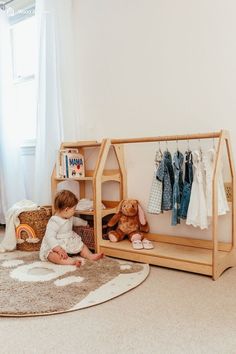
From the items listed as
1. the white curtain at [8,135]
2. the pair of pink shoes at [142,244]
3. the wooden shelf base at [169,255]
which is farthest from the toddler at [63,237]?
the white curtain at [8,135]

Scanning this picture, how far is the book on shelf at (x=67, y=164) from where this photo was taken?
2588 millimetres

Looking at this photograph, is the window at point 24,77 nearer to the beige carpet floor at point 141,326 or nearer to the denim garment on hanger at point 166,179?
the denim garment on hanger at point 166,179

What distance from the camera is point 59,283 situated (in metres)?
1.75

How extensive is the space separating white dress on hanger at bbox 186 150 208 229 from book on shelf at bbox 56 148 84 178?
1026 millimetres

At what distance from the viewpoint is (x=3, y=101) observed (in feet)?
10.3

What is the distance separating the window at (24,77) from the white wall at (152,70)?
686mm

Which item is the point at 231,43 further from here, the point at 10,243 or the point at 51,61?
the point at 10,243

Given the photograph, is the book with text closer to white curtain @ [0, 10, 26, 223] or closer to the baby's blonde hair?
the baby's blonde hair

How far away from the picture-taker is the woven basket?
2486 mm

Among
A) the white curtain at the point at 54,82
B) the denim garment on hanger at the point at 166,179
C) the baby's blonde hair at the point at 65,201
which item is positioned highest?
the white curtain at the point at 54,82

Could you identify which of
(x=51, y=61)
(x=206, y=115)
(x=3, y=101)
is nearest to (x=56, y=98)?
(x=51, y=61)

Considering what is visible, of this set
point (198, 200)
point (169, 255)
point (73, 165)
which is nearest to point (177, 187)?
point (198, 200)

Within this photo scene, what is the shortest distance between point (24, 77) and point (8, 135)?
60 cm

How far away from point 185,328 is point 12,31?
10.5ft
